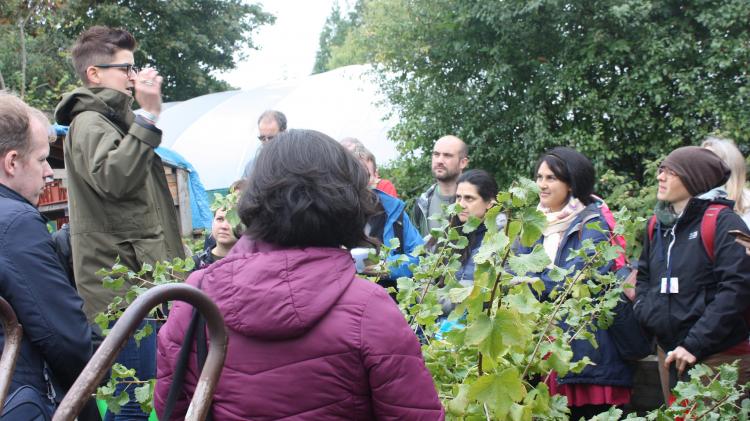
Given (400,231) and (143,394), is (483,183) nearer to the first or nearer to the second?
(400,231)

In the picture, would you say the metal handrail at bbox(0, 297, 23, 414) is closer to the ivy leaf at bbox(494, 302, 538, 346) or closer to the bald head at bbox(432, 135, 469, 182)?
the ivy leaf at bbox(494, 302, 538, 346)

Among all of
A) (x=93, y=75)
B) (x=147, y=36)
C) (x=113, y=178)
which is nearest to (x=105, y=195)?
(x=113, y=178)

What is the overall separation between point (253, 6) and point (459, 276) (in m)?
24.0

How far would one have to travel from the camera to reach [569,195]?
442 centimetres

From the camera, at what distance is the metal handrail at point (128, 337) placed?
1.31 m

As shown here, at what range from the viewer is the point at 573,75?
8727 millimetres

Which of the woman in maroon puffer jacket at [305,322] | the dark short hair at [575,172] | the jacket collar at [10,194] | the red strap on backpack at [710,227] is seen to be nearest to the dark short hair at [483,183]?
the dark short hair at [575,172]

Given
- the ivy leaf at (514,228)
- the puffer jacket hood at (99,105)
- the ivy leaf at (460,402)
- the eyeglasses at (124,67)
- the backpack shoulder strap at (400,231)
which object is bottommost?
the ivy leaf at (460,402)

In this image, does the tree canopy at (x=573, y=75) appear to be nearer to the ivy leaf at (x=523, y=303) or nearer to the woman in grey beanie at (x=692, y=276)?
the woman in grey beanie at (x=692, y=276)

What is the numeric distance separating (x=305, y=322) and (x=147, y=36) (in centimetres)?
2329

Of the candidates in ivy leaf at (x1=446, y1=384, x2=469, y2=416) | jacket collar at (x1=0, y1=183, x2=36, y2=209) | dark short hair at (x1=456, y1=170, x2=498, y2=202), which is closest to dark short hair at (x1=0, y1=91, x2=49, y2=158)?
jacket collar at (x1=0, y1=183, x2=36, y2=209)

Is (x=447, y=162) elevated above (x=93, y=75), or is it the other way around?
(x=93, y=75)

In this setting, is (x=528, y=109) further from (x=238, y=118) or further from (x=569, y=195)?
(x=238, y=118)

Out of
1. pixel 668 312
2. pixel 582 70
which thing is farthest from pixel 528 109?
pixel 668 312
